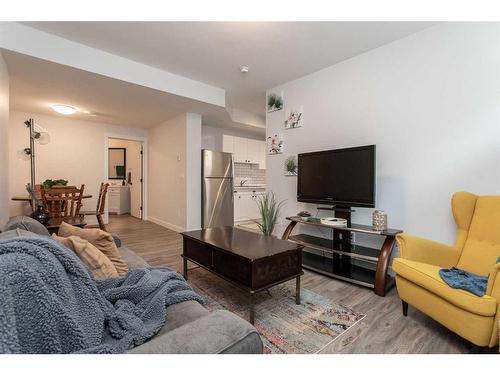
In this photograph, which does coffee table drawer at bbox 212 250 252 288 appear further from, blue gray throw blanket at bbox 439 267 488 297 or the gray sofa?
blue gray throw blanket at bbox 439 267 488 297

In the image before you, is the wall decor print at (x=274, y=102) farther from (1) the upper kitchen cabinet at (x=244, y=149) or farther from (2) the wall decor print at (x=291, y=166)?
(1) the upper kitchen cabinet at (x=244, y=149)

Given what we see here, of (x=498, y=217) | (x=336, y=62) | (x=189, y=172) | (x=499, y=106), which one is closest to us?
(x=498, y=217)

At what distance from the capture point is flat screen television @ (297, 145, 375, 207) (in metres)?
2.37

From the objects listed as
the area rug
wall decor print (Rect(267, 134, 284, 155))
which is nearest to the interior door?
wall decor print (Rect(267, 134, 284, 155))

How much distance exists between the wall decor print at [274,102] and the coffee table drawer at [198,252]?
8.22ft

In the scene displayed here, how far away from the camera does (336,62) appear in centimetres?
299

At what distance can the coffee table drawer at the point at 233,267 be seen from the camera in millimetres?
1677

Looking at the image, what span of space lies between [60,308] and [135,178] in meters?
6.21

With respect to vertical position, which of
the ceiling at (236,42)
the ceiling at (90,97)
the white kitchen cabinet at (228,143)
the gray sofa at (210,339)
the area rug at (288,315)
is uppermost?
the ceiling at (236,42)

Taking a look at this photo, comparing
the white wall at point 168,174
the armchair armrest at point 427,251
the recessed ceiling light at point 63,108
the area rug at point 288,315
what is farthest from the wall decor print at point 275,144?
the recessed ceiling light at point 63,108

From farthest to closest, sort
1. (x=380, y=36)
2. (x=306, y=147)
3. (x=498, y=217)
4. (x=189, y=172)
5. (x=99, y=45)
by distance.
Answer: (x=189, y=172), (x=306, y=147), (x=99, y=45), (x=380, y=36), (x=498, y=217)
